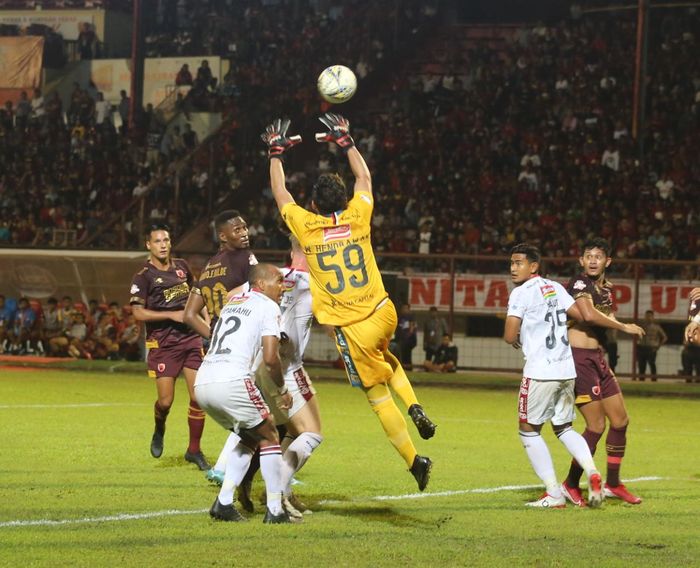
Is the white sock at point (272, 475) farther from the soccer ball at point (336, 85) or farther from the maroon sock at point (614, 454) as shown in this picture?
the soccer ball at point (336, 85)

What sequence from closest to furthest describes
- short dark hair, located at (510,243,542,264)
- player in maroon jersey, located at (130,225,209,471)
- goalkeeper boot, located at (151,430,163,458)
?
short dark hair, located at (510,243,542,264) → goalkeeper boot, located at (151,430,163,458) → player in maroon jersey, located at (130,225,209,471)

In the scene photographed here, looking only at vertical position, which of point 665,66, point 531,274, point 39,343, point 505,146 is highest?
Answer: point 665,66

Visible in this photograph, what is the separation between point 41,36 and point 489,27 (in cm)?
1700

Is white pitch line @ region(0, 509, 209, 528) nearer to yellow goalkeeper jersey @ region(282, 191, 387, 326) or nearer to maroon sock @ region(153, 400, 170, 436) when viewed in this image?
yellow goalkeeper jersey @ region(282, 191, 387, 326)

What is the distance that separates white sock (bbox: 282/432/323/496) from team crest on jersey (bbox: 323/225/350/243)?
1529 mm

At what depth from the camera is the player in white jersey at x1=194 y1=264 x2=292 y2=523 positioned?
28.7 ft

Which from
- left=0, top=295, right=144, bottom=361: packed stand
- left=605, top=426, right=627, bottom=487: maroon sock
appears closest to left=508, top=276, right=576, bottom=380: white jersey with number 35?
left=605, top=426, right=627, bottom=487: maroon sock

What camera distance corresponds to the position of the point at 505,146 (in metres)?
34.2

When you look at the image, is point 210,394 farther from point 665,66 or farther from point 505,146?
point 665,66

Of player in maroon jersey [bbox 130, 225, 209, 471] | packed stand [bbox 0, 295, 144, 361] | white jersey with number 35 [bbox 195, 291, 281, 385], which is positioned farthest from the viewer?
packed stand [bbox 0, 295, 144, 361]

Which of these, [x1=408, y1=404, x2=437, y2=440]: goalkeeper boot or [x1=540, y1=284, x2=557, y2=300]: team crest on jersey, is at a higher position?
[x1=540, y1=284, x2=557, y2=300]: team crest on jersey

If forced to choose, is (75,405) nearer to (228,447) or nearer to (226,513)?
(228,447)

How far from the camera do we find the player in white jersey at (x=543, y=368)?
392 inches

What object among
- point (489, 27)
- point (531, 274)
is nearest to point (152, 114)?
point (489, 27)
